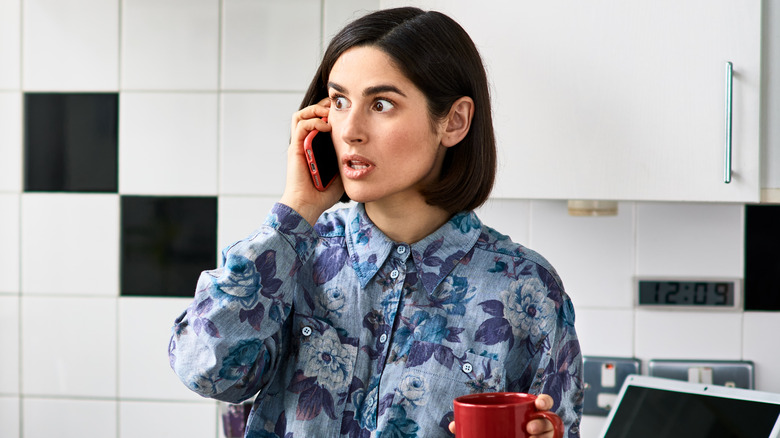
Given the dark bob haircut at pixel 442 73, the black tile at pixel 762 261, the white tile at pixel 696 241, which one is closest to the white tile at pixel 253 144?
the dark bob haircut at pixel 442 73

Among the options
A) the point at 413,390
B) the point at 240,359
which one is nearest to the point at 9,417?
the point at 240,359

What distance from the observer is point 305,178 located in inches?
36.8

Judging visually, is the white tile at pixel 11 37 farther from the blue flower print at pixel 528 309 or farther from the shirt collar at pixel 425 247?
the blue flower print at pixel 528 309

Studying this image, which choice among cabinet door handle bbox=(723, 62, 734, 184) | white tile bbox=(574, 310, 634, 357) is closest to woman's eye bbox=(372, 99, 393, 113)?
cabinet door handle bbox=(723, 62, 734, 184)

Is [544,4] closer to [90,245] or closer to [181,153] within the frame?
[181,153]

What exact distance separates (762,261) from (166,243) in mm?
1258

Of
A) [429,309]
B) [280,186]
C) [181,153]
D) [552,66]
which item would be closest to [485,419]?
[429,309]

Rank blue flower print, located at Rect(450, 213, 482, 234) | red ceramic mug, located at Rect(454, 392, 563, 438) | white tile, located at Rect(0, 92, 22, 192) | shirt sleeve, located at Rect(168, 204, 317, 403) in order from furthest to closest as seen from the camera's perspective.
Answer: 1. white tile, located at Rect(0, 92, 22, 192)
2. blue flower print, located at Rect(450, 213, 482, 234)
3. shirt sleeve, located at Rect(168, 204, 317, 403)
4. red ceramic mug, located at Rect(454, 392, 563, 438)

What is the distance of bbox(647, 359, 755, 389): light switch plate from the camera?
1.58m

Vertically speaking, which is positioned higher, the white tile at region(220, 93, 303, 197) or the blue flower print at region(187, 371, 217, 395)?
the white tile at region(220, 93, 303, 197)

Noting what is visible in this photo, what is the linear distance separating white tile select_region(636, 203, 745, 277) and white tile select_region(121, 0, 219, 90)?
3.18 ft

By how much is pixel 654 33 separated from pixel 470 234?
0.56 m

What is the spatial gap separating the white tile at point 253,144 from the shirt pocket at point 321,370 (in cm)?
78

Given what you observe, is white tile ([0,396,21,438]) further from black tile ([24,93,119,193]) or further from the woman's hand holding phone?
the woman's hand holding phone
